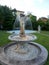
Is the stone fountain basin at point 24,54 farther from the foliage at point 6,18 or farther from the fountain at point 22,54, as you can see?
the foliage at point 6,18

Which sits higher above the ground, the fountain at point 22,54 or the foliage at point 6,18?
the foliage at point 6,18

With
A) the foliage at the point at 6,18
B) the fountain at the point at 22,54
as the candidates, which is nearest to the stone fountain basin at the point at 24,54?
the fountain at the point at 22,54

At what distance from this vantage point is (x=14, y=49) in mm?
7465

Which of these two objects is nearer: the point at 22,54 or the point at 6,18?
the point at 22,54

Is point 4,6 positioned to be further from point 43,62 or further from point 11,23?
point 43,62

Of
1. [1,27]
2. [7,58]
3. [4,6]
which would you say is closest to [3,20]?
[1,27]

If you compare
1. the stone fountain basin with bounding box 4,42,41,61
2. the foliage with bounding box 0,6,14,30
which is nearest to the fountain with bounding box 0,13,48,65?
the stone fountain basin with bounding box 4,42,41,61

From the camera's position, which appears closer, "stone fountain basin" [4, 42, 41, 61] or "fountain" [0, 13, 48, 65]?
"fountain" [0, 13, 48, 65]

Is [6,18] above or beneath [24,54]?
above

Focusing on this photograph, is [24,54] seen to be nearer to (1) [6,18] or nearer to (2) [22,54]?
(2) [22,54]

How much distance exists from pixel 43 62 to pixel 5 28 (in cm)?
1410

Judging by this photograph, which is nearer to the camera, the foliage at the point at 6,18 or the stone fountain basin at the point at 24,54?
the stone fountain basin at the point at 24,54

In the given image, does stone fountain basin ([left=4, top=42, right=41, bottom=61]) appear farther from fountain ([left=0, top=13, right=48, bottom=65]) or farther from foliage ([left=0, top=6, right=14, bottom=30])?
foliage ([left=0, top=6, right=14, bottom=30])

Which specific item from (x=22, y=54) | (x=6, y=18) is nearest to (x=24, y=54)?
(x=22, y=54)
